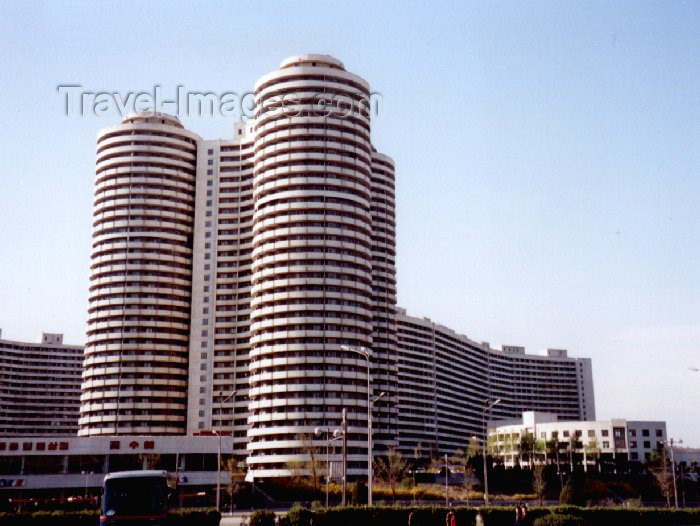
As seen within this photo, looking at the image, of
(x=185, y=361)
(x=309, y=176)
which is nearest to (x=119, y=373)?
(x=185, y=361)

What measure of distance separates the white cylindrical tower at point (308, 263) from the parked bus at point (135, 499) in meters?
82.4

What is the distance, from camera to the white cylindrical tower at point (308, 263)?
410 ft

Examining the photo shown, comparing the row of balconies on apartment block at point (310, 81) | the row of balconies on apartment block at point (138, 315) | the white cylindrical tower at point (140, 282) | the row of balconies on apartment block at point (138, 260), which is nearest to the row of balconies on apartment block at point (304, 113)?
the row of balconies on apartment block at point (310, 81)

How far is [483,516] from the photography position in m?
52.3

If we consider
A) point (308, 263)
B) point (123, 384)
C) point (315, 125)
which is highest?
point (315, 125)

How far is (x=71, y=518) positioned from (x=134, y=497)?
14.7 metres

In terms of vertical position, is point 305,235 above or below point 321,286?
above

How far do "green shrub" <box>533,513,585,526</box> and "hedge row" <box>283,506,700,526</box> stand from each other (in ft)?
0.20

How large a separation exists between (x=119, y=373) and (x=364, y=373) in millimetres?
48960

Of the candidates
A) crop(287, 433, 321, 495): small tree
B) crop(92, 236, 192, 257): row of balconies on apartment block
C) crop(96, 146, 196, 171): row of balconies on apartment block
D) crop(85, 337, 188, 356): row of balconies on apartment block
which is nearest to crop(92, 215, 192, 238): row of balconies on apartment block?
crop(92, 236, 192, 257): row of balconies on apartment block

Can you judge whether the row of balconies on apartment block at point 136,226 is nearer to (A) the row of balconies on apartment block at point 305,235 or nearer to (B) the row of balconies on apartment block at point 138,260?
(B) the row of balconies on apartment block at point 138,260

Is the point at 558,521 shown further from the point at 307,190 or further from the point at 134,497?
the point at 307,190

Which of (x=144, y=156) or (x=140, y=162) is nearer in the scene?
(x=140, y=162)

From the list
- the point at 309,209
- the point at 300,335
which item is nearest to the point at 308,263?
the point at 309,209
